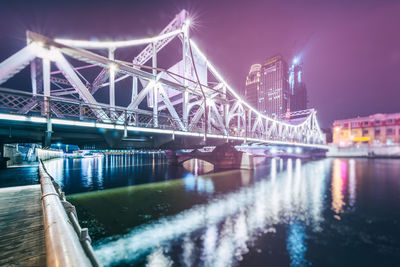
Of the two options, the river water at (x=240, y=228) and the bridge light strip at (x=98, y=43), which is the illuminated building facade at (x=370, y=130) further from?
the bridge light strip at (x=98, y=43)

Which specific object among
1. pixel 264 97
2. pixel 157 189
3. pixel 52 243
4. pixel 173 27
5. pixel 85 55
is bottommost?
pixel 157 189

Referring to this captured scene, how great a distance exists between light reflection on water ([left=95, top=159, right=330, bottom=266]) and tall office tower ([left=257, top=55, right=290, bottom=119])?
591 ft

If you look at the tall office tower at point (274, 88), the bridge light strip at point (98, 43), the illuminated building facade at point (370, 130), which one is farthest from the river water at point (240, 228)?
the tall office tower at point (274, 88)

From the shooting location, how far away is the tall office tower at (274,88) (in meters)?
179

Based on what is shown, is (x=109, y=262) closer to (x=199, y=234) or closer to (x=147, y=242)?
(x=147, y=242)

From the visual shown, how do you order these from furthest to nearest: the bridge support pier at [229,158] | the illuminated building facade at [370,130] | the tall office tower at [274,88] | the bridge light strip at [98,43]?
the tall office tower at [274,88], the illuminated building facade at [370,130], the bridge support pier at [229,158], the bridge light strip at [98,43]

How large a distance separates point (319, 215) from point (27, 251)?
15027 mm

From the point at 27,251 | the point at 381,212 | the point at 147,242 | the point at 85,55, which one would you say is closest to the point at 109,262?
the point at 147,242

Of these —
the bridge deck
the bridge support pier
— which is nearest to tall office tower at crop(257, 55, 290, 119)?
the bridge support pier

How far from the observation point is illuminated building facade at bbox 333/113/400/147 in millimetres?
70938

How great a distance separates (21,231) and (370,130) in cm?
10911

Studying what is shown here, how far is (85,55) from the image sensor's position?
13.3 meters

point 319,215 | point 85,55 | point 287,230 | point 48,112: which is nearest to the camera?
point 48,112

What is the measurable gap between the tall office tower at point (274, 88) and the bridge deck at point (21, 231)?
629 feet
